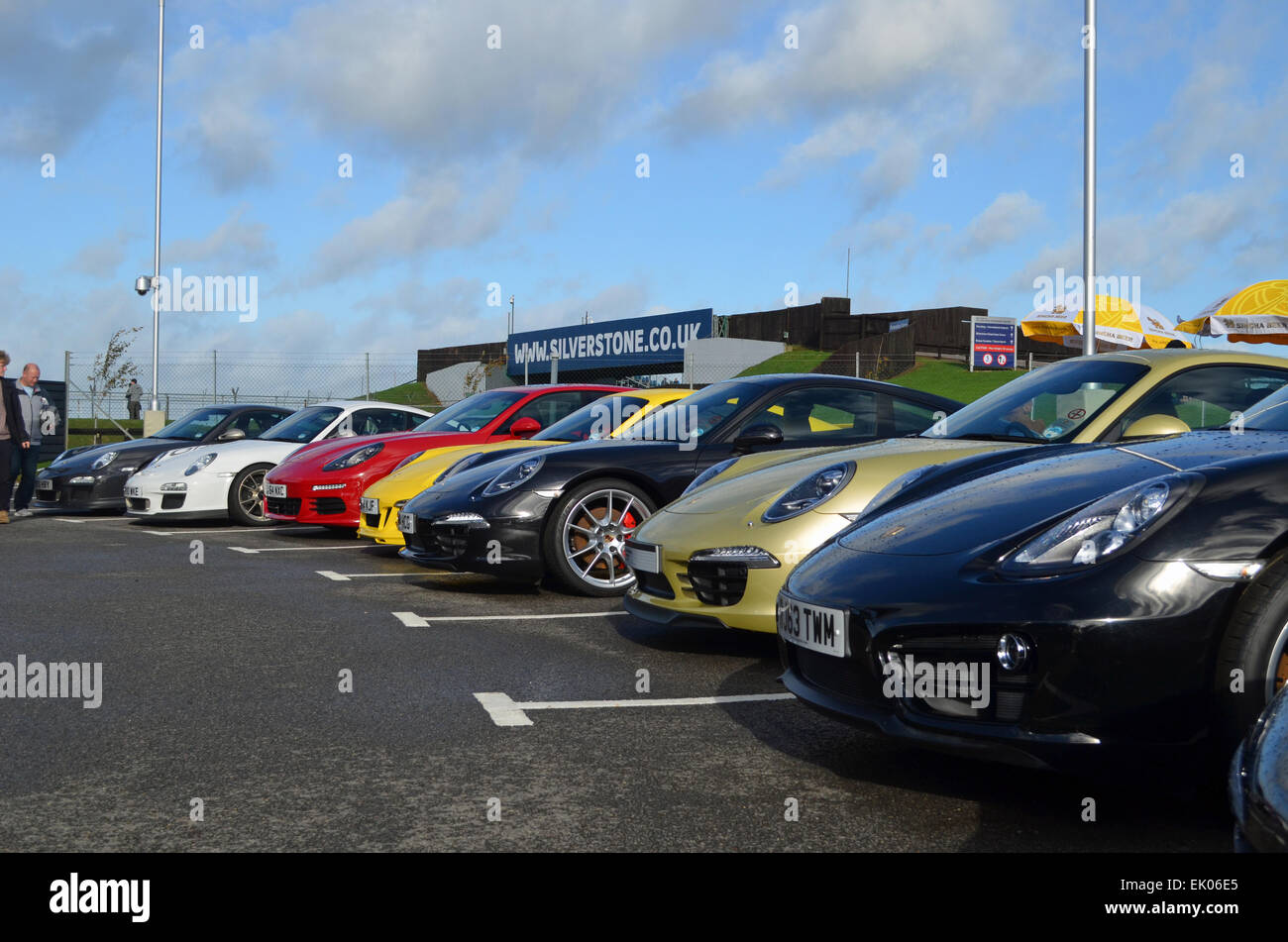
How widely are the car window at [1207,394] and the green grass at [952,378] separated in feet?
92.4

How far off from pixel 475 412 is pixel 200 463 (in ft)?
9.94

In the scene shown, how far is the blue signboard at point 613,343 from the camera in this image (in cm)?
3112

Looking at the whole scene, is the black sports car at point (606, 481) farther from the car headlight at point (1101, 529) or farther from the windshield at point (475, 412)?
the car headlight at point (1101, 529)

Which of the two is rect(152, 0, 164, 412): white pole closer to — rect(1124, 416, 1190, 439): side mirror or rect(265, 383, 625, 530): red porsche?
rect(265, 383, 625, 530): red porsche

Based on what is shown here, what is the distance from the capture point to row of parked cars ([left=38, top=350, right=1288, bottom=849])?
2920 millimetres

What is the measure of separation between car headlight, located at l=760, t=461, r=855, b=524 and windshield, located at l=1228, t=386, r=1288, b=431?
1467mm

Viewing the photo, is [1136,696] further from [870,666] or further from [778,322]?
[778,322]

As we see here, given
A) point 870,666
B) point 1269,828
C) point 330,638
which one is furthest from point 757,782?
point 330,638

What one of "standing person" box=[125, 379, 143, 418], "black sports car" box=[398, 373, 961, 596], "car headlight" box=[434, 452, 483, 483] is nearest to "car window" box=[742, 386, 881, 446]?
"black sports car" box=[398, 373, 961, 596]

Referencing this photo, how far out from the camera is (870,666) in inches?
128

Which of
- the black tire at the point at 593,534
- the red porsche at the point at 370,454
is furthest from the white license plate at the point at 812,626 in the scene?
the red porsche at the point at 370,454

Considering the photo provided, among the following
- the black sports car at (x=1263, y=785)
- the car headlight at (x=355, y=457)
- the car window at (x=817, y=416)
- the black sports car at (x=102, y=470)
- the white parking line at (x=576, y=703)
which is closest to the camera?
the black sports car at (x=1263, y=785)

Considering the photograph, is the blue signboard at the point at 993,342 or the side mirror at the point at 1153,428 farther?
the blue signboard at the point at 993,342
